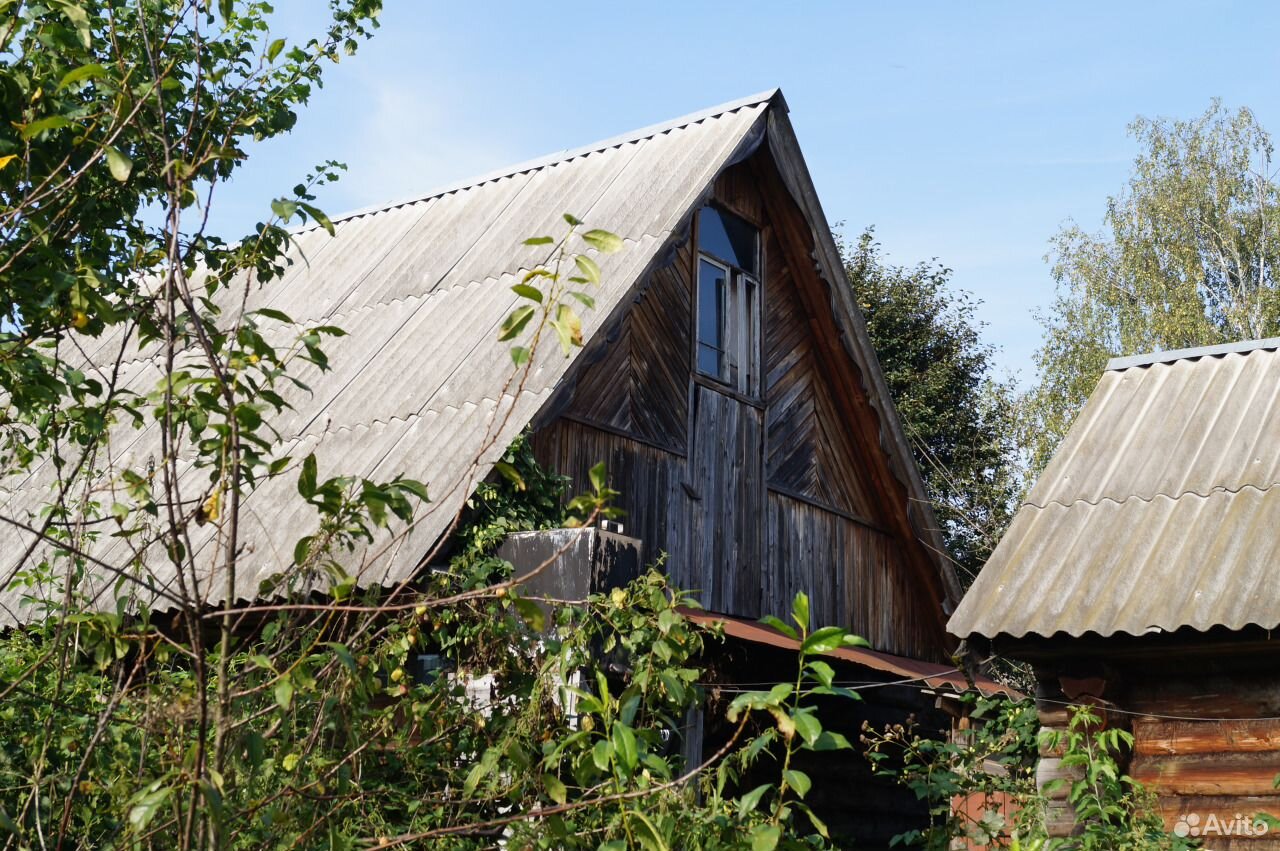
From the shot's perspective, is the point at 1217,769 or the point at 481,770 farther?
the point at 1217,769

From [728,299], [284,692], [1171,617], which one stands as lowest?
[284,692]

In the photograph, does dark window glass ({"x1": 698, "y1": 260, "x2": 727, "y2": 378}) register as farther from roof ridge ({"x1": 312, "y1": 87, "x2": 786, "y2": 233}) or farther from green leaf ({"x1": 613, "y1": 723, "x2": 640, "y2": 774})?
green leaf ({"x1": 613, "y1": 723, "x2": 640, "y2": 774})

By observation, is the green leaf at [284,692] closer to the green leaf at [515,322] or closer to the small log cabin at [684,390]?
the green leaf at [515,322]

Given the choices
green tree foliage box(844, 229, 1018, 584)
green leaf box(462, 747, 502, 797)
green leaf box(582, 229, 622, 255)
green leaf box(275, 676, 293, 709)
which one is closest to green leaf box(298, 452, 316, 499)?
green leaf box(275, 676, 293, 709)

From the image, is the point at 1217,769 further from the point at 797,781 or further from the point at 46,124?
the point at 46,124

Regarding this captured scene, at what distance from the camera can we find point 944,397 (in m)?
20.2

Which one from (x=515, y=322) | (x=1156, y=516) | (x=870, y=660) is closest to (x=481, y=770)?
(x=515, y=322)

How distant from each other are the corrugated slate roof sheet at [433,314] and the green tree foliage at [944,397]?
9.51 metres

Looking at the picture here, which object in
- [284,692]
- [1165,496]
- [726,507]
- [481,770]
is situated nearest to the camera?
[284,692]

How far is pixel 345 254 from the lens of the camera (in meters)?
12.2

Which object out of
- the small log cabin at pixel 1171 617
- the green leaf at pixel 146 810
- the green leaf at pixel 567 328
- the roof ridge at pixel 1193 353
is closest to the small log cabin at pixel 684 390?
the small log cabin at pixel 1171 617

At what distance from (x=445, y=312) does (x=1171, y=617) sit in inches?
212

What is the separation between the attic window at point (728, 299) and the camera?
34.2 ft

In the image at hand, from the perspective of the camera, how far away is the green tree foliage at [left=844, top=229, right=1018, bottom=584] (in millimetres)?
19922
